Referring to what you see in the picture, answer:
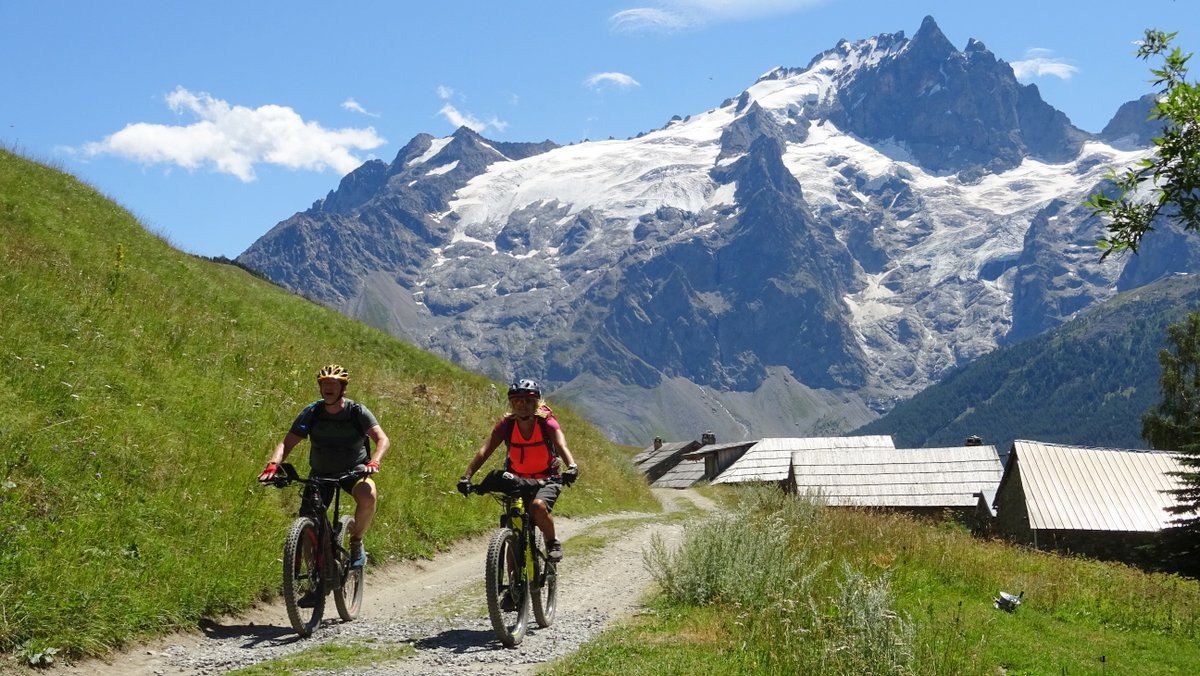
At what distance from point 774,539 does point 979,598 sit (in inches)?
185

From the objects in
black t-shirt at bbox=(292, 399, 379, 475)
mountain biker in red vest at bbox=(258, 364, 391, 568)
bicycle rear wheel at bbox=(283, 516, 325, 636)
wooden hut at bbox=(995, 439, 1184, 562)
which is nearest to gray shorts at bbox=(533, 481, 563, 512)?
mountain biker in red vest at bbox=(258, 364, 391, 568)

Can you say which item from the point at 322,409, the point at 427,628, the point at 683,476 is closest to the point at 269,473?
the point at 322,409

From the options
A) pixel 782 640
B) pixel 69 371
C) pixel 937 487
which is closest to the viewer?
pixel 782 640

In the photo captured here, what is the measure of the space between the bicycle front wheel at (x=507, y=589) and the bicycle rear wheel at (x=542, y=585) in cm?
26

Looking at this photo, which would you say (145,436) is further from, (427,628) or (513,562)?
(513,562)

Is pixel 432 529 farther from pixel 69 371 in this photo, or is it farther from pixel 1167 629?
pixel 1167 629

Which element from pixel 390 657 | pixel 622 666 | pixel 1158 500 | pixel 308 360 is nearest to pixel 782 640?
pixel 622 666

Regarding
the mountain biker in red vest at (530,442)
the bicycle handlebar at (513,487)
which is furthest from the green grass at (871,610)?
the mountain biker in red vest at (530,442)

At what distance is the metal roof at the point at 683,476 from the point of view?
103000 mm

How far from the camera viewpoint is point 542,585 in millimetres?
11484

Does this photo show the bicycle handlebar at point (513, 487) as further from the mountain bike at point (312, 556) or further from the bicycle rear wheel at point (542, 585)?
the mountain bike at point (312, 556)

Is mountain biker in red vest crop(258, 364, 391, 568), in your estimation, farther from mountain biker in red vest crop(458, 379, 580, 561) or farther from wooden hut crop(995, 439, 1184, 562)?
wooden hut crop(995, 439, 1184, 562)

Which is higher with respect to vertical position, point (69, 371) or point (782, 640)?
point (69, 371)

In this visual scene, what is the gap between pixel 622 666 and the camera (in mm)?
9445
